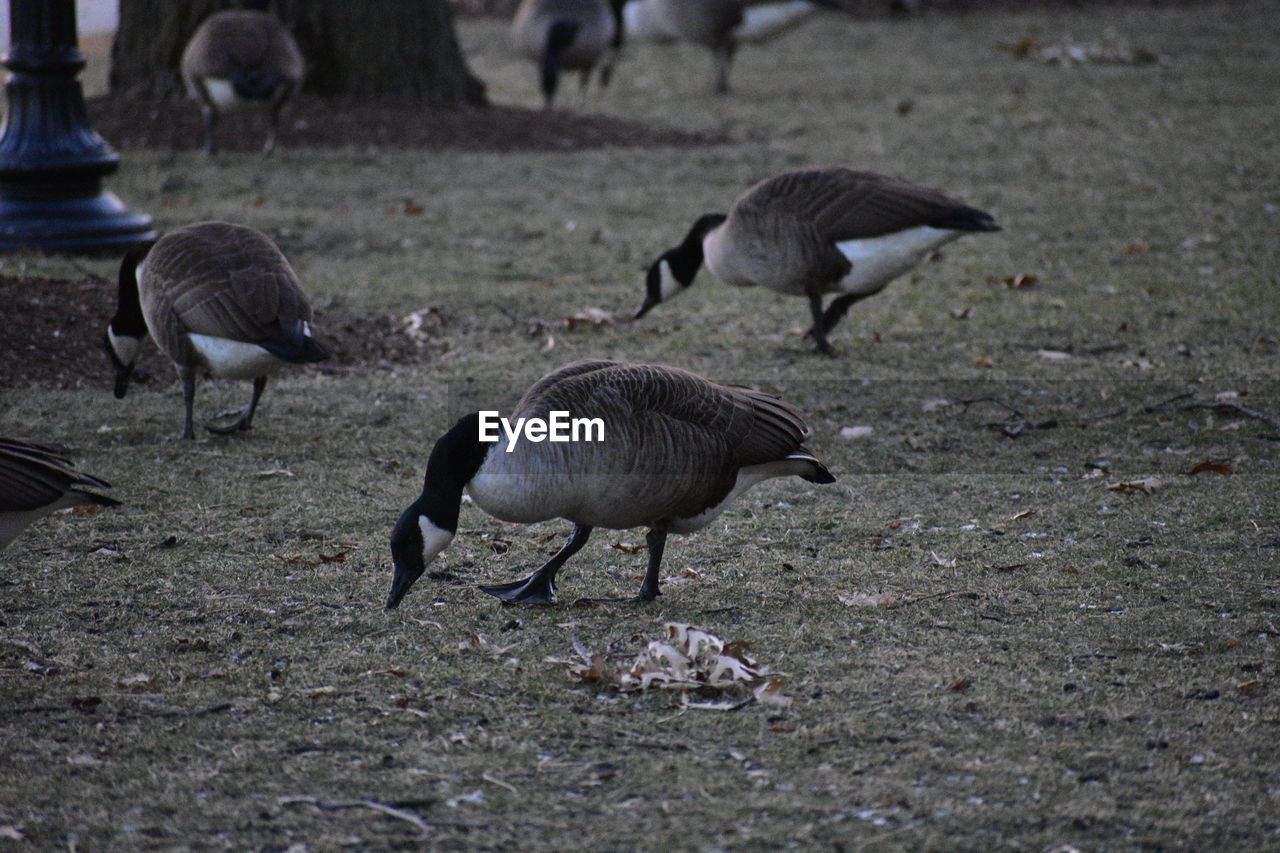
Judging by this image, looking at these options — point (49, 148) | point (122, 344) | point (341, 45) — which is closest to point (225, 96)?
point (341, 45)

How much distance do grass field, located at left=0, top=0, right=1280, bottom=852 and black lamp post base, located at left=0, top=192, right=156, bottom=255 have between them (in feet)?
0.62

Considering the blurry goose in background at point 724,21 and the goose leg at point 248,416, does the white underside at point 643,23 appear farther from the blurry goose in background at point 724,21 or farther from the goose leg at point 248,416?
the goose leg at point 248,416

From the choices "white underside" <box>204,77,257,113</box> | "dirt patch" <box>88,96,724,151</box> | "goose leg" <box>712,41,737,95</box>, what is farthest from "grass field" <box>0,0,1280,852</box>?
"goose leg" <box>712,41,737,95</box>

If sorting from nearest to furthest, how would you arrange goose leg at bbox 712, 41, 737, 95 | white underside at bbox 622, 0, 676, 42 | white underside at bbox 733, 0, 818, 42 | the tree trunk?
the tree trunk, white underside at bbox 733, 0, 818, 42, goose leg at bbox 712, 41, 737, 95, white underside at bbox 622, 0, 676, 42

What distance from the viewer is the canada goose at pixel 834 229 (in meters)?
6.41

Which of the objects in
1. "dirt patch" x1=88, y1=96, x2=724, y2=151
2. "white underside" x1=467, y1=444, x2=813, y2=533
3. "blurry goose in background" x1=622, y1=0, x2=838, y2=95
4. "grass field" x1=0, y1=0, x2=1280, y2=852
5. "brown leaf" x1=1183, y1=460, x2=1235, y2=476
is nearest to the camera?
"grass field" x1=0, y1=0, x2=1280, y2=852

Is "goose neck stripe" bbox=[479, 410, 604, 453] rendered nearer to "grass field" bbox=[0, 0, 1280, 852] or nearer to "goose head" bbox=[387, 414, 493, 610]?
"goose head" bbox=[387, 414, 493, 610]

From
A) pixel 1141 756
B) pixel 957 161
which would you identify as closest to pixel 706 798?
pixel 1141 756

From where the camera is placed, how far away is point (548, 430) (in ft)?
12.1

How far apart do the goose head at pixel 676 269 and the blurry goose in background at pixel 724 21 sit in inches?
340

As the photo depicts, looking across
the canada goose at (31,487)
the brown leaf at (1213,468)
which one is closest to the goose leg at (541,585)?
the canada goose at (31,487)

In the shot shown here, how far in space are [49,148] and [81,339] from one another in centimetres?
190

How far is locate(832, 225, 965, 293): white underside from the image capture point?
645 cm

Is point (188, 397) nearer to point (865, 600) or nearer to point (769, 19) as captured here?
point (865, 600)
